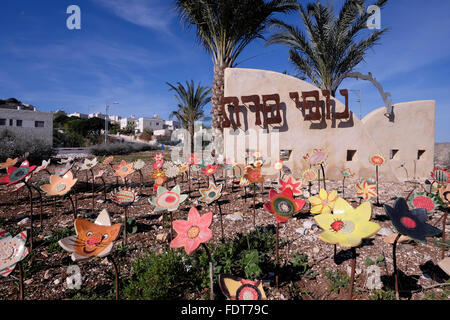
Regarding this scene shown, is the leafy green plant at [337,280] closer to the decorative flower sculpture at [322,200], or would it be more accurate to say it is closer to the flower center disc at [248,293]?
the decorative flower sculpture at [322,200]

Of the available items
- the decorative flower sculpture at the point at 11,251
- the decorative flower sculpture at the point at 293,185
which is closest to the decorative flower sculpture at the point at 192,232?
the decorative flower sculpture at the point at 11,251

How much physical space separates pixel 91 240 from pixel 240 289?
120 cm

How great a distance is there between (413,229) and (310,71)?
38.7 ft

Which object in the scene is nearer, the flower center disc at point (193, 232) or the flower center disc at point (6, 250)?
the flower center disc at point (6, 250)

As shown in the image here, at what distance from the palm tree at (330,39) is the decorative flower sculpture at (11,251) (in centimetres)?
1076

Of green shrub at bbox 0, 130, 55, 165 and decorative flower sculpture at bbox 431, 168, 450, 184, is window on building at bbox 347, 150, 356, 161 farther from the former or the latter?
green shrub at bbox 0, 130, 55, 165

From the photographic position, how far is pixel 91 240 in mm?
1726

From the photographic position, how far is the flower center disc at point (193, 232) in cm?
188

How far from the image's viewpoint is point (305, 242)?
309cm


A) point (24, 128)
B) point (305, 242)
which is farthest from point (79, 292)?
point (24, 128)

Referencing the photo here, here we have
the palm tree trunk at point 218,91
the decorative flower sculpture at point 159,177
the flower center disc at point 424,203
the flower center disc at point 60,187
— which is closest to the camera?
the flower center disc at point 424,203

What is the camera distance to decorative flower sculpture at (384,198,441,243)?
1.47m
